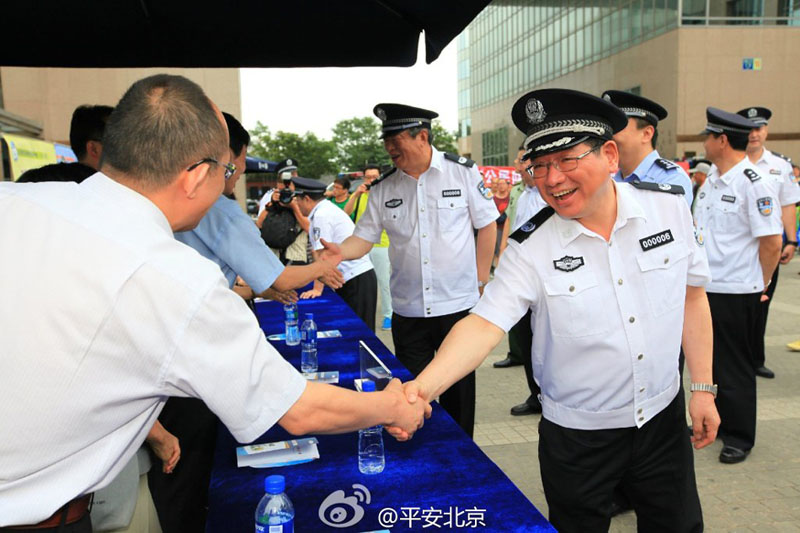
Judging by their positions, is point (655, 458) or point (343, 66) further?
point (343, 66)

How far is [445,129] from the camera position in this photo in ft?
252

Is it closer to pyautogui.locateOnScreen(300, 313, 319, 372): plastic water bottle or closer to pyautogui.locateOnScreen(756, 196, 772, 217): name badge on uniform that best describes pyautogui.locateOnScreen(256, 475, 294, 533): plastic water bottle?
pyautogui.locateOnScreen(300, 313, 319, 372): plastic water bottle

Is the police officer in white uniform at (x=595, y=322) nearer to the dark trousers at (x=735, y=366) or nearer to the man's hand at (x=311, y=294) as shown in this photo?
the dark trousers at (x=735, y=366)

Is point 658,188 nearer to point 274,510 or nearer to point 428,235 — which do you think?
point 274,510

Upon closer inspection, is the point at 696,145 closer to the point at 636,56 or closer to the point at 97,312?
the point at 636,56

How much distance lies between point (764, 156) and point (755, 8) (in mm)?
26301

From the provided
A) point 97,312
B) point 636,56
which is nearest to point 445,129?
point 636,56

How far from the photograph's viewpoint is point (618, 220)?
80.4 inches

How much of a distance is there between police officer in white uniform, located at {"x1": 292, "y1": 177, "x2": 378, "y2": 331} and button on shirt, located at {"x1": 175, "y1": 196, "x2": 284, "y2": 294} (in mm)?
2916

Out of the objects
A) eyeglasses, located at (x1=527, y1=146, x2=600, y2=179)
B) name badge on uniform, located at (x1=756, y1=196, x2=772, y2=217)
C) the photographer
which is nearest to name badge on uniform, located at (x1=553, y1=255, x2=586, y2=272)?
eyeglasses, located at (x1=527, y1=146, x2=600, y2=179)

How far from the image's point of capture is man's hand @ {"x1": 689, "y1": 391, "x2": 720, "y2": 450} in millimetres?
2191

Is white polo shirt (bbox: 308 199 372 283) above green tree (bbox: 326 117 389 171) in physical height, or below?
below

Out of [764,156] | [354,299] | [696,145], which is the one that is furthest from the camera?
[696,145]

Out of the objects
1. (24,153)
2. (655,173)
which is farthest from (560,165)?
(24,153)
